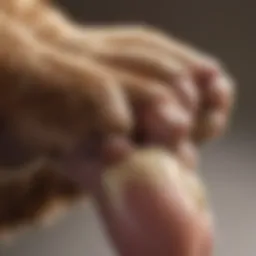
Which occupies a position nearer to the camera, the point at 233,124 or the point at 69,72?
the point at 69,72

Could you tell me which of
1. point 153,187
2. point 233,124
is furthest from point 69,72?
point 233,124

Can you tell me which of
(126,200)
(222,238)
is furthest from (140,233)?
(222,238)

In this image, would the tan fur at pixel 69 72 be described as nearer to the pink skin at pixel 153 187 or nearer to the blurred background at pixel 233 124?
the pink skin at pixel 153 187

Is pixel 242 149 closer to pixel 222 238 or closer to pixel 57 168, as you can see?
pixel 222 238

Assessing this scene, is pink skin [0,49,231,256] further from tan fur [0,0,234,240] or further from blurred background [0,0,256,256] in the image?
blurred background [0,0,256,256]

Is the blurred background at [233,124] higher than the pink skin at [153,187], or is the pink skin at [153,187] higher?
the blurred background at [233,124]

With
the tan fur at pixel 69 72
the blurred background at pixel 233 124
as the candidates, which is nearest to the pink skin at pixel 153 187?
the tan fur at pixel 69 72

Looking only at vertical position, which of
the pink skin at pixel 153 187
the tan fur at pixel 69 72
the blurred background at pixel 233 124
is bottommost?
the pink skin at pixel 153 187

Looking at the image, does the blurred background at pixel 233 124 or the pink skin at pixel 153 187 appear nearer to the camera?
the pink skin at pixel 153 187

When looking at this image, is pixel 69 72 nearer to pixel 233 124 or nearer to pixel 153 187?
pixel 153 187
